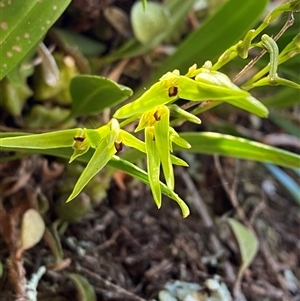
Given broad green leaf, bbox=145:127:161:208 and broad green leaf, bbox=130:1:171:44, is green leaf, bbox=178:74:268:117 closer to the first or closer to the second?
broad green leaf, bbox=145:127:161:208

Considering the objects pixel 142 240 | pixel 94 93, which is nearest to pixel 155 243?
pixel 142 240

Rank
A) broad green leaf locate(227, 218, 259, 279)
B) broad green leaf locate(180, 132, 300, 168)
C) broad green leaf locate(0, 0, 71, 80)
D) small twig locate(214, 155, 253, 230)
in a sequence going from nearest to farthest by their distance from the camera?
broad green leaf locate(0, 0, 71, 80) → broad green leaf locate(180, 132, 300, 168) → broad green leaf locate(227, 218, 259, 279) → small twig locate(214, 155, 253, 230)

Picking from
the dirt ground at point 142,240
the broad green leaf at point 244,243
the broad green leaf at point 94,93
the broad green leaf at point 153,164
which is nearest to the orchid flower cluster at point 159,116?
the broad green leaf at point 153,164

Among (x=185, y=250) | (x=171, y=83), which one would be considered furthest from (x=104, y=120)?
(x=171, y=83)

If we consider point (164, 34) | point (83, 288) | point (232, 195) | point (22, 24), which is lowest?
point (232, 195)

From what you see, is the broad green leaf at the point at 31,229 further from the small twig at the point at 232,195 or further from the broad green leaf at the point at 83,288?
the small twig at the point at 232,195

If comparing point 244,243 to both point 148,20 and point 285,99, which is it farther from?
point 148,20

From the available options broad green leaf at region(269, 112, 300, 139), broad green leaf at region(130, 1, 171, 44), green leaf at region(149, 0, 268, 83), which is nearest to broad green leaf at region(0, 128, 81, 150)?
green leaf at region(149, 0, 268, 83)
